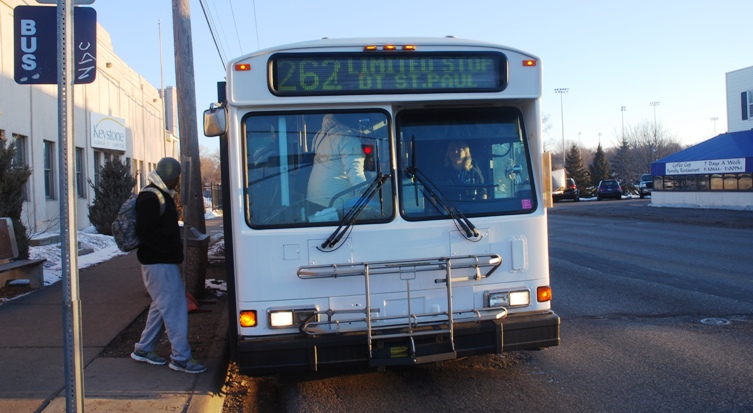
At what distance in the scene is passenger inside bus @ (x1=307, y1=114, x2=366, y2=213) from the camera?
524 centimetres

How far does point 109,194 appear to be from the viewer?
19.4 metres

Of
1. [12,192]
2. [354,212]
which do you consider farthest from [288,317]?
[12,192]

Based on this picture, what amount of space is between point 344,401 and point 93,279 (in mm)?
7279

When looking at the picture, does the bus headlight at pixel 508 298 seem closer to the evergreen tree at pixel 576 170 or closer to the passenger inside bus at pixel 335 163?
the passenger inside bus at pixel 335 163

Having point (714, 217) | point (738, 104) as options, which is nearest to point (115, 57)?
point (714, 217)

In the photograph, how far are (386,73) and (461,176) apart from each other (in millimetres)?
1044

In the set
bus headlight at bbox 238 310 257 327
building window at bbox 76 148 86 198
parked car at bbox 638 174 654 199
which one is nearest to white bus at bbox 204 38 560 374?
bus headlight at bbox 238 310 257 327

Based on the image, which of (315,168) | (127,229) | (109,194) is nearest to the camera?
(315,168)

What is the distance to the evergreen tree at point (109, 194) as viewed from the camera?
19.1 meters

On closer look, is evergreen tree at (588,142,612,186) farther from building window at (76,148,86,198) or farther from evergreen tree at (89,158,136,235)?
evergreen tree at (89,158,136,235)

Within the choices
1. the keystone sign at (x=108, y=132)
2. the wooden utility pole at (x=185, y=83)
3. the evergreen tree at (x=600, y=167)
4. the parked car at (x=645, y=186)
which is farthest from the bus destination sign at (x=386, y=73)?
the evergreen tree at (x=600, y=167)

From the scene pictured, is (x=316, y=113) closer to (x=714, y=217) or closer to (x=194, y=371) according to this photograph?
(x=194, y=371)

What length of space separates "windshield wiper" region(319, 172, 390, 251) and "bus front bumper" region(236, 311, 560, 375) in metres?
0.72

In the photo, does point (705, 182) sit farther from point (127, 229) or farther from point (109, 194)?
point (127, 229)
